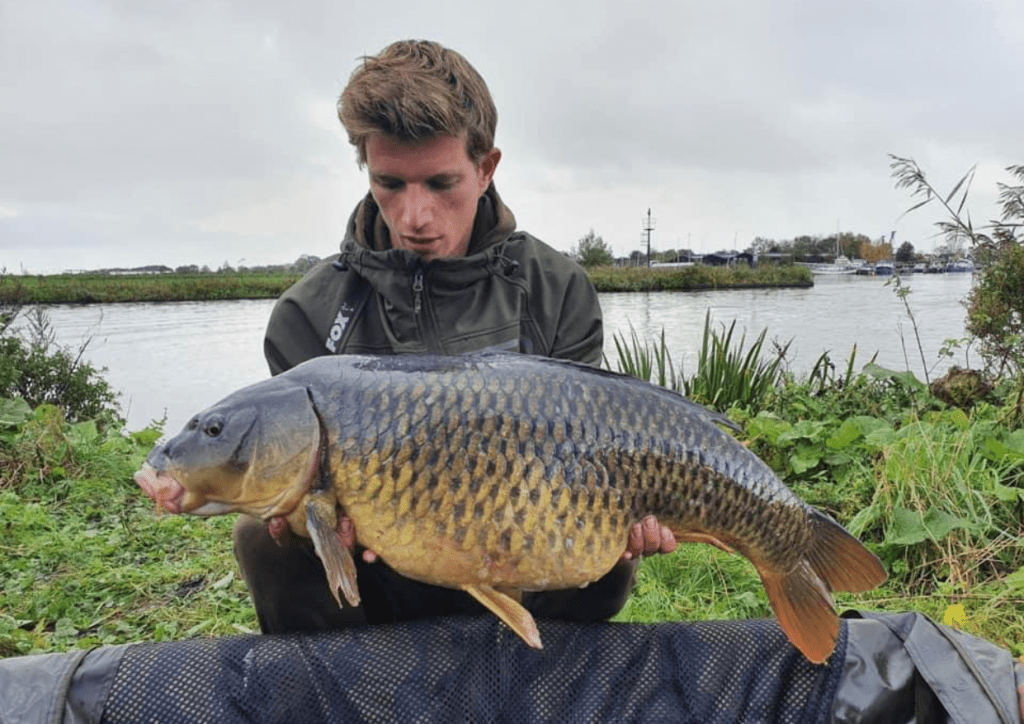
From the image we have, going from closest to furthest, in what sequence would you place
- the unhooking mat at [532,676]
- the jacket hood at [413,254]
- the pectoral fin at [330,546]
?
the pectoral fin at [330,546], the unhooking mat at [532,676], the jacket hood at [413,254]

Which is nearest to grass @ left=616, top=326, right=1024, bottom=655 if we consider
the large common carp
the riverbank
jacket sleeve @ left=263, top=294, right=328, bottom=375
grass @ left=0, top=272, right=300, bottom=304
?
the large common carp

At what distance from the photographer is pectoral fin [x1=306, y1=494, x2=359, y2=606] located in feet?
3.77

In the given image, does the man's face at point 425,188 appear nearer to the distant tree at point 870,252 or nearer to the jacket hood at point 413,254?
the jacket hood at point 413,254

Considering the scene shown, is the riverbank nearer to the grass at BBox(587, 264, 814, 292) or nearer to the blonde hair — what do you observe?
the grass at BBox(587, 264, 814, 292)

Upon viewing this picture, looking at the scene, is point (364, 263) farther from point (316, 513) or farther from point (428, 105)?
point (316, 513)

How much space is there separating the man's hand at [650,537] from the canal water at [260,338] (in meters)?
3.26

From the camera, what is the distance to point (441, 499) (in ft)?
3.90

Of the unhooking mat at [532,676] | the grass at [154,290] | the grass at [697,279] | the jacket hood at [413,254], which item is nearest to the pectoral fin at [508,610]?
the unhooking mat at [532,676]

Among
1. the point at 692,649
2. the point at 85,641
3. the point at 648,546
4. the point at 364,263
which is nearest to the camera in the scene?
the point at 648,546

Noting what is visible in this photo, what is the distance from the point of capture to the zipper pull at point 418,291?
1681 millimetres

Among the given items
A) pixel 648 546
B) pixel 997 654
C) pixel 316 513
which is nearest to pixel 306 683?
pixel 316 513

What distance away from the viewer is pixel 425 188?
5.17ft

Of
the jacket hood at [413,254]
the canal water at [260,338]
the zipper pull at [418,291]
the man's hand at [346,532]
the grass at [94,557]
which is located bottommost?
the canal water at [260,338]

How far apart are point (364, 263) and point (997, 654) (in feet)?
4.74
